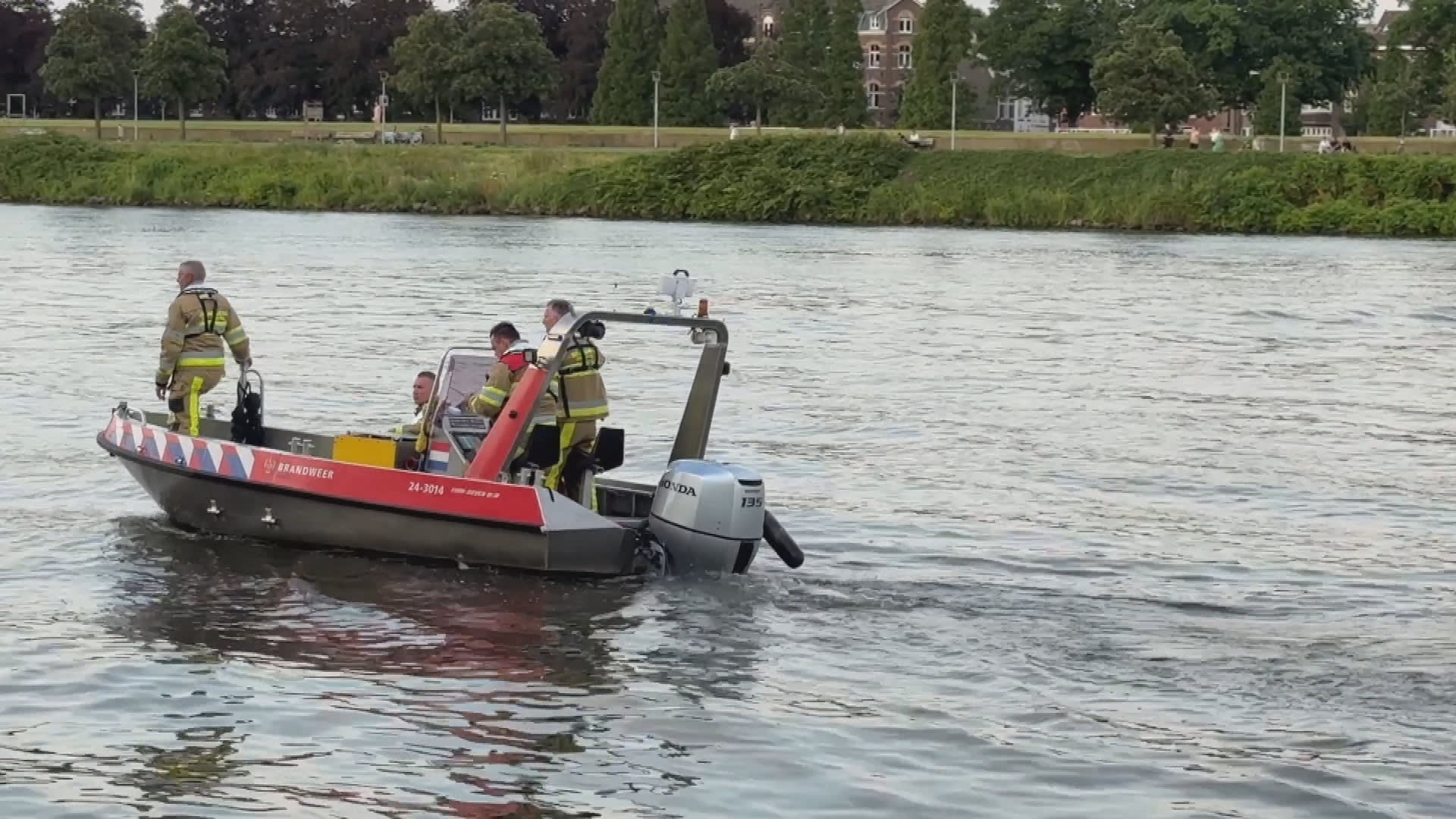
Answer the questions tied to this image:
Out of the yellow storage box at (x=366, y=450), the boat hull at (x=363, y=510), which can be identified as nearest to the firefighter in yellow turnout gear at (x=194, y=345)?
the boat hull at (x=363, y=510)

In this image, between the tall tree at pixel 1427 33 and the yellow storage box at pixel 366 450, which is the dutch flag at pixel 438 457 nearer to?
the yellow storage box at pixel 366 450

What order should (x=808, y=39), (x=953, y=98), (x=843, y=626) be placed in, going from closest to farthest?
(x=843, y=626), (x=953, y=98), (x=808, y=39)

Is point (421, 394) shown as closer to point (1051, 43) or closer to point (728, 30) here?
point (1051, 43)

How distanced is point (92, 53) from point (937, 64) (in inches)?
1527

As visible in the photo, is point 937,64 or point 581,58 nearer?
point 937,64

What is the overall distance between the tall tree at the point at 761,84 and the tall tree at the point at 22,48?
42.7 m

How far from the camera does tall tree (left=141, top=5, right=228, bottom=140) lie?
10369cm

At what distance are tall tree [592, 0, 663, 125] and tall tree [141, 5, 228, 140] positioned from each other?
18410mm

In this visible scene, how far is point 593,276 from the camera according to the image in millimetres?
48438

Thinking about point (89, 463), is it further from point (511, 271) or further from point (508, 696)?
point (511, 271)

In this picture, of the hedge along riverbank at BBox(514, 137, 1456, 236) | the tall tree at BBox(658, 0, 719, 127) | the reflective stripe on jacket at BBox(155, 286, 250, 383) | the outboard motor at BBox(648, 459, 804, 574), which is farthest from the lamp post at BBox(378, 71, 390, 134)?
the outboard motor at BBox(648, 459, 804, 574)

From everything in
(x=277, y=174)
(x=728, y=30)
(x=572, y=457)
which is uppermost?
(x=728, y=30)

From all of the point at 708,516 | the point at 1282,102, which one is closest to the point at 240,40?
the point at 1282,102

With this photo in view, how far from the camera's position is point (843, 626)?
1531 centimetres
